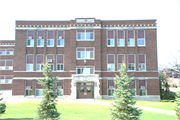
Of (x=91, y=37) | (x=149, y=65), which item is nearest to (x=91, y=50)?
(x=91, y=37)

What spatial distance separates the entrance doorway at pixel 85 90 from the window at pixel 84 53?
13.7 ft

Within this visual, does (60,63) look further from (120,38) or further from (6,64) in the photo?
(6,64)

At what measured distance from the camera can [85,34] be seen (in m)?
28.9

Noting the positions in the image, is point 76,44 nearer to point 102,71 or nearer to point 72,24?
point 72,24

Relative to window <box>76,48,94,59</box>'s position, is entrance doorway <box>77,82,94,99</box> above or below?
below

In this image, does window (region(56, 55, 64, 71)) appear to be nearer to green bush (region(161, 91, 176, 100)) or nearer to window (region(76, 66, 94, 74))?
window (region(76, 66, 94, 74))

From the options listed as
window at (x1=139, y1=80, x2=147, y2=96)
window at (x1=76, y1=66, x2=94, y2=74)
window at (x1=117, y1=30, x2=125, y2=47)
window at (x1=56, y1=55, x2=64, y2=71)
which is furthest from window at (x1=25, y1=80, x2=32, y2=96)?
window at (x1=139, y1=80, x2=147, y2=96)

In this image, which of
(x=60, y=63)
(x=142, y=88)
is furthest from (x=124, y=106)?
(x=60, y=63)

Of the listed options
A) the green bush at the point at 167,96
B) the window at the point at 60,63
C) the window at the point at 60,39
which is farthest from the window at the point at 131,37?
the window at the point at 60,63

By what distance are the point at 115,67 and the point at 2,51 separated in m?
32.3

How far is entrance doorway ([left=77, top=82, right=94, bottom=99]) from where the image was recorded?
2806 centimetres

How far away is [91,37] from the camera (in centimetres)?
2888

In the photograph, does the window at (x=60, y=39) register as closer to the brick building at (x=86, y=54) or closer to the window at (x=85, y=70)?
the brick building at (x=86, y=54)

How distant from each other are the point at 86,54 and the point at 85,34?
3204 mm
